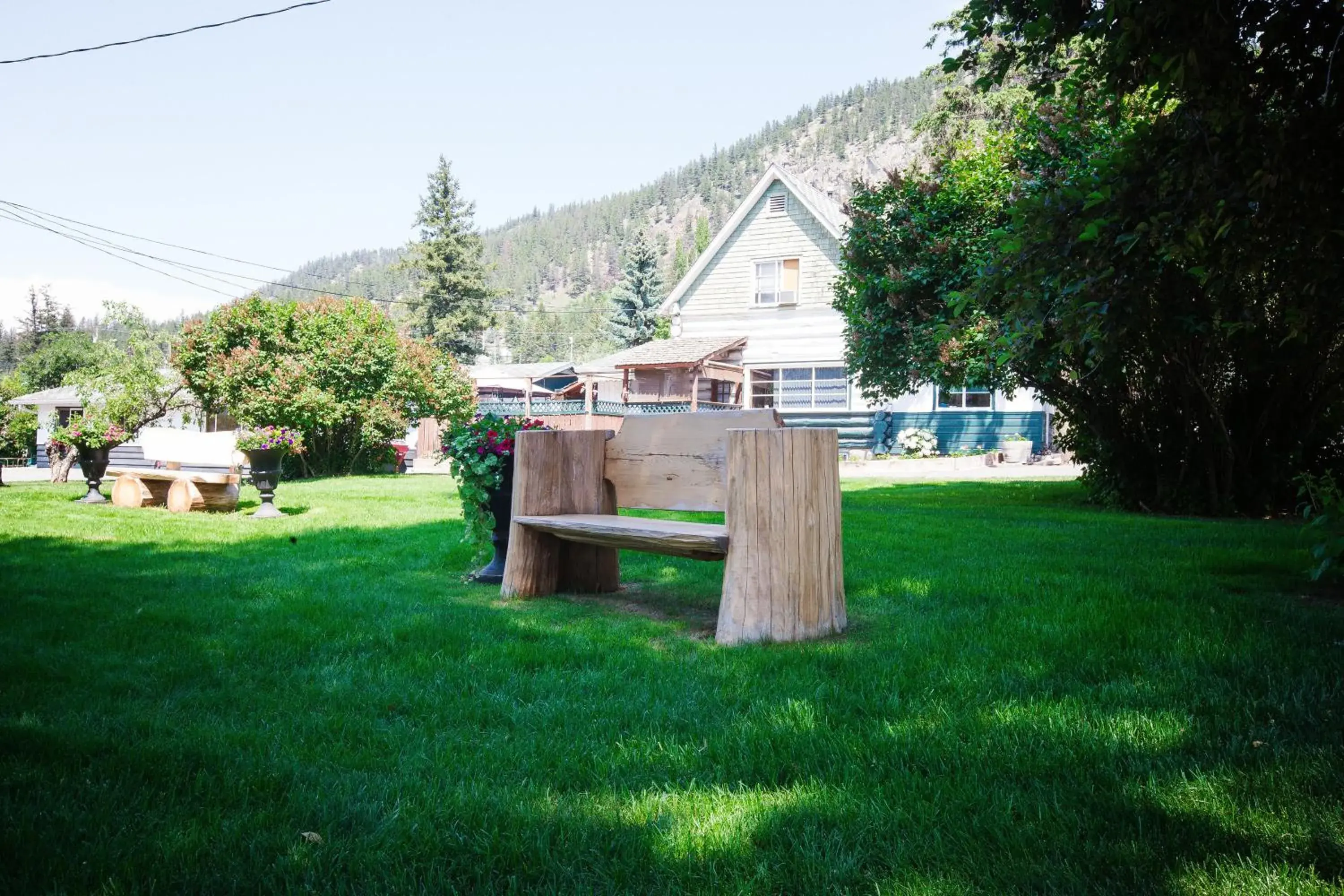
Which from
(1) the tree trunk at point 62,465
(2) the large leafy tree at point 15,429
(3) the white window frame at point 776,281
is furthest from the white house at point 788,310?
(2) the large leafy tree at point 15,429

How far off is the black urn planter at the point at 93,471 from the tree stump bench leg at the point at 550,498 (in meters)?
9.23

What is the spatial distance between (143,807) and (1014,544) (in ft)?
20.6

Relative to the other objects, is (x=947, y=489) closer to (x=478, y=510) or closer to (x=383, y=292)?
(x=478, y=510)

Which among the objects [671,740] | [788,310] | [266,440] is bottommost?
[671,740]

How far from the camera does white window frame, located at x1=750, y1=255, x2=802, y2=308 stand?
24.8 m

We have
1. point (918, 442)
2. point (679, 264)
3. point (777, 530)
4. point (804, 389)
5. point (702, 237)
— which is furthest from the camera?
point (679, 264)

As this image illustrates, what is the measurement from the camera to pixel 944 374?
37.6 feet

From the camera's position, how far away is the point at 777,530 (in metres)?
3.98

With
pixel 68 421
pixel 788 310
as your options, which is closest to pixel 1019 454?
pixel 788 310

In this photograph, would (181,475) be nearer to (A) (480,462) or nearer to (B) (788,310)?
(A) (480,462)

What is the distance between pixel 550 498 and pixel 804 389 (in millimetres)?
20149

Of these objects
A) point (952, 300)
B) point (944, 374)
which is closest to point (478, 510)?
point (952, 300)

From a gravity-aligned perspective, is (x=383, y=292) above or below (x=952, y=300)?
above

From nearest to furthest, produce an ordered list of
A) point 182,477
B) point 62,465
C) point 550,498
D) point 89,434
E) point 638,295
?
point 550,498 → point 182,477 → point 89,434 → point 62,465 → point 638,295
